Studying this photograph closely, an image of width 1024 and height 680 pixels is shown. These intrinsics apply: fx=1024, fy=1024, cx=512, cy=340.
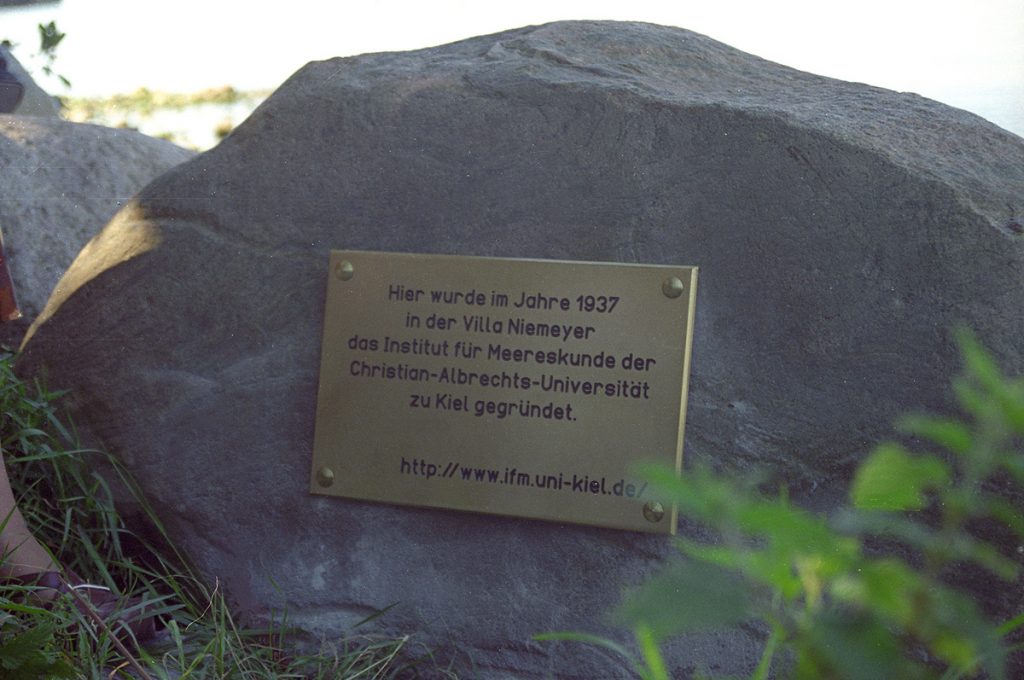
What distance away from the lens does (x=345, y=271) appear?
A: 80.5 inches

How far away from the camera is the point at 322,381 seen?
6.66ft

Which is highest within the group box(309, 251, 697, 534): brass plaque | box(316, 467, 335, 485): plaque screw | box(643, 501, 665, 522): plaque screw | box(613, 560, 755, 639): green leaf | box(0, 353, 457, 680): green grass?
box(613, 560, 755, 639): green leaf

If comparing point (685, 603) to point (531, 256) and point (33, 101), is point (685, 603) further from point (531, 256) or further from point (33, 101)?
point (33, 101)

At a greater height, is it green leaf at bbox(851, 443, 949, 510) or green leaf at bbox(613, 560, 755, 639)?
green leaf at bbox(851, 443, 949, 510)

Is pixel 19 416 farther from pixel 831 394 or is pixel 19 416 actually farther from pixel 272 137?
pixel 831 394

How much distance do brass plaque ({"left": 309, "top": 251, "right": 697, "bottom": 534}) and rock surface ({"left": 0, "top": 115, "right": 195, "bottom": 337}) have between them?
4.92ft

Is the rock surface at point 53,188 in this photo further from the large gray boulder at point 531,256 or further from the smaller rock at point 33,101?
the large gray boulder at point 531,256

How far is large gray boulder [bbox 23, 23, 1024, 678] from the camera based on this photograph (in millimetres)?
1817

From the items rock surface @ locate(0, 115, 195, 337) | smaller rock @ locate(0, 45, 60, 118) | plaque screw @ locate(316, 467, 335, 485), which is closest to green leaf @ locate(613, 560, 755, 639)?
plaque screw @ locate(316, 467, 335, 485)

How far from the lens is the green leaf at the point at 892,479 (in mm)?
344

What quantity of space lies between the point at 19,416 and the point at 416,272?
1.00m

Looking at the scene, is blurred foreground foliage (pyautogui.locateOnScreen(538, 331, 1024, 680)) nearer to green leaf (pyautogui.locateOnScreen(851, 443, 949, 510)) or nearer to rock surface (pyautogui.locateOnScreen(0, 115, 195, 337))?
green leaf (pyautogui.locateOnScreen(851, 443, 949, 510))

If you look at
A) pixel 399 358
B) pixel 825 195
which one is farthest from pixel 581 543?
pixel 825 195

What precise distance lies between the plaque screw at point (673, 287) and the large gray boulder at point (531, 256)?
5cm
